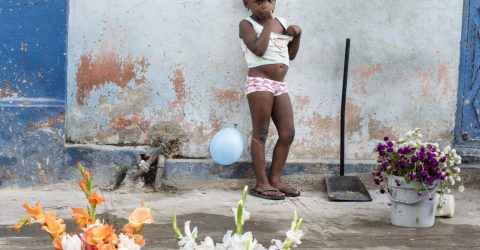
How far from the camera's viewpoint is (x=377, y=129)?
22.1 feet

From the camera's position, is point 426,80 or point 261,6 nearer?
point 261,6

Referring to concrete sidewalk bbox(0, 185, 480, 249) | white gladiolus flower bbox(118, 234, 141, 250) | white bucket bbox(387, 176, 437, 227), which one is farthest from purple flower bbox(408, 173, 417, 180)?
white gladiolus flower bbox(118, 234, 141, 250)

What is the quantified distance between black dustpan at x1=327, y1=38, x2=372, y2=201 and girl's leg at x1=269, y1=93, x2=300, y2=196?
31cm

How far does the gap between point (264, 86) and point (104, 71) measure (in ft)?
4.22

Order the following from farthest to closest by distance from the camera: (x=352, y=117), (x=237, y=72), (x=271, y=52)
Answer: (x=352, y=117) < (x=237, y=72) < (x=271, y=52)

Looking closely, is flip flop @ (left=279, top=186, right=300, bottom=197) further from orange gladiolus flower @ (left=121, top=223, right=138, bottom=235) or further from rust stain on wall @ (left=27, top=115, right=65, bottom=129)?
orange gladiolus flower @ (left=121, top=223, right=138, bottom=235)

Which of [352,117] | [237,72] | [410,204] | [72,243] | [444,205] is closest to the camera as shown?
[72,243]

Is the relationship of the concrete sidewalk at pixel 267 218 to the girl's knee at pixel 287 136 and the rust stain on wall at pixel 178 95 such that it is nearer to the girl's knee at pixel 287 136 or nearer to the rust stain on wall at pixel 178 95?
the girl's knee at pixel 287 136

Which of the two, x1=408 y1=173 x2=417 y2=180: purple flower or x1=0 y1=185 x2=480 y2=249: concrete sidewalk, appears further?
x1=408 y1=173 x2=417 y2=180: purple flower

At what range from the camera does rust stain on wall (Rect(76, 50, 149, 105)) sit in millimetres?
6203

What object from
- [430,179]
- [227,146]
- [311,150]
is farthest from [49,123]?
[430,179]

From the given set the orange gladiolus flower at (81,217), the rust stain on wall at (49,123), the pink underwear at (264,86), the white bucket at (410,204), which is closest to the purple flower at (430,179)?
the white bucket at (410,204)

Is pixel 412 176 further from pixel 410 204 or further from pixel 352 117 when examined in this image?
pixel 352 117

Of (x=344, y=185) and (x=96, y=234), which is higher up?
(x=96, y=234)
